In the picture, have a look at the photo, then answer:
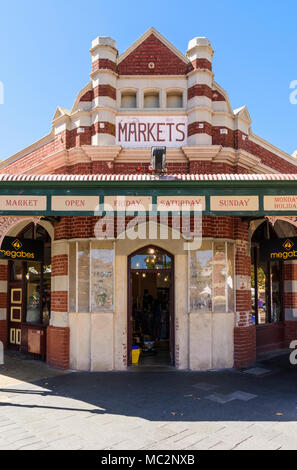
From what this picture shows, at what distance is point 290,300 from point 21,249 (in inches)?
336

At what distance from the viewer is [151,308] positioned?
47.4ft

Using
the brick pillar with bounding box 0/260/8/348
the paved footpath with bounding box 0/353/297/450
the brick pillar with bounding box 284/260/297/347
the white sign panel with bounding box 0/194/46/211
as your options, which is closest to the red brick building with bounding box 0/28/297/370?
the white sign panel with bounding box 0/194/46/211

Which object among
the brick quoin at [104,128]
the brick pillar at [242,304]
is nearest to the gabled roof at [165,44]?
the brick quoin at [104,128]

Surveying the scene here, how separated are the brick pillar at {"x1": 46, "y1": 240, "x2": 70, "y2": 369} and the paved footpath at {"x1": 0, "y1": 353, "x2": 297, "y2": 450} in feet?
1.41

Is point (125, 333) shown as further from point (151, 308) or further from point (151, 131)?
point (151, 308)

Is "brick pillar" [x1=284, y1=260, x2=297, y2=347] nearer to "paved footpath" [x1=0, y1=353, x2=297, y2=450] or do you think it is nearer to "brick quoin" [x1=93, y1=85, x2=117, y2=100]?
"paved footpath" [x1=0, y1=353, x2=297, y2=450]

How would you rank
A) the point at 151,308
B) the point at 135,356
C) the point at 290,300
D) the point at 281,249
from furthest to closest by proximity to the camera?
the point at 151,308, the point at 290,300, the point at 281,249, the point at 135,356

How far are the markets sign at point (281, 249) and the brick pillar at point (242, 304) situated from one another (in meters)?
1.17

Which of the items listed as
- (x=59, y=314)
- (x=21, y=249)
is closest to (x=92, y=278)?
(x=59, y=314)

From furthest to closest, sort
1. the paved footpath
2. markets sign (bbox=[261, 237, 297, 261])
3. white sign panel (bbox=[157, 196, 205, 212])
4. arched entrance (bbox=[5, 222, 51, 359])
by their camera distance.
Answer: markets sign (bbox=[261, 237, 297, 261]) < arched entrance (bbox=[5, 222, 51, 359]) < white sign panel (bbox=[157, 196, 205, 212]) < the paved footpath

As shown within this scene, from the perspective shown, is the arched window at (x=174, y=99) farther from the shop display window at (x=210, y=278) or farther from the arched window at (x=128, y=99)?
the shop display window at (x=210, y=278)

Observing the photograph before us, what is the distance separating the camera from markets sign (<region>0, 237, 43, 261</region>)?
33.1ft

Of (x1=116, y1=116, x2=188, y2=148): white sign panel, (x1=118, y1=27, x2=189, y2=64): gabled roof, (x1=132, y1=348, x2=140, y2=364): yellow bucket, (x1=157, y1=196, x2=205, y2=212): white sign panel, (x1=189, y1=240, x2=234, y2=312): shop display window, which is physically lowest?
(x1=132, y1=348, x2=140, y2=364): yellow bucket

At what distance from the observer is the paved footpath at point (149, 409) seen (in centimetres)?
514
